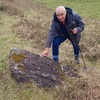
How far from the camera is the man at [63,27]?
599 cm

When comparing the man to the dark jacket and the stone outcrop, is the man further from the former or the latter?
the stone outcrop

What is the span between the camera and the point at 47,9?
18.1 m

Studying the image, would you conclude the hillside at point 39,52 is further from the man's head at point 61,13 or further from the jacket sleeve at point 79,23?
the man's head at point 61,13

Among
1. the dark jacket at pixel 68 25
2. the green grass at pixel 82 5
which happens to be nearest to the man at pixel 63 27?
the dark jacket at pixel 68 25

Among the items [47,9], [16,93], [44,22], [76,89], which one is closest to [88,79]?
[76,89]

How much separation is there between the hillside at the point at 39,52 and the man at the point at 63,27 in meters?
0.65

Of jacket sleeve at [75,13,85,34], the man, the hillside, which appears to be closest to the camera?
the hillside

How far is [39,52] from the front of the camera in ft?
27.2

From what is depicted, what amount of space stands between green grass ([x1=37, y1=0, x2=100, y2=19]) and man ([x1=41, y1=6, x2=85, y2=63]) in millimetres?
9879

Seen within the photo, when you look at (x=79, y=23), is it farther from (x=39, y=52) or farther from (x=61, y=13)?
(x=39, y=52)

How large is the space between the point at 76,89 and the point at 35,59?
1111 millimetres

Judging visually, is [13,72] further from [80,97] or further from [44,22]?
[44,22]

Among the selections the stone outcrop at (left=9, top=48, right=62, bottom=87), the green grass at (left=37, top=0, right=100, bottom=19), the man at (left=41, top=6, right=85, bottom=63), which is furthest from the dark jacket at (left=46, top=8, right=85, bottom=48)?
the green grass at (left=37, top=0, right=100, bottom=19)

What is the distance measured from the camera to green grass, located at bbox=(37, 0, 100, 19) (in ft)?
55.8
